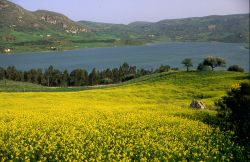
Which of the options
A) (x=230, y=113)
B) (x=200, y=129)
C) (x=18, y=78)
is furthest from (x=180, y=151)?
(x=18, y=78)

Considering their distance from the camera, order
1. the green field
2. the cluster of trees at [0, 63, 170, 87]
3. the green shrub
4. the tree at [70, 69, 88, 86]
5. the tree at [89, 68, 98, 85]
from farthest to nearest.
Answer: the tree at [70, 69, 88, 86]
the cluster of trees at [0, 63, 170, 87]
the tree at [89, 68, 98, 85]
the green shrub
the green field

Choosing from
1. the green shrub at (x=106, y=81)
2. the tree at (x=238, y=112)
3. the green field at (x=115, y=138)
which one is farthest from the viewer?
the green shrub at (x=106, y=81)

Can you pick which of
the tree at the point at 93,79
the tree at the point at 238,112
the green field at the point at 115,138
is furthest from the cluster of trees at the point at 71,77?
the tree at the point at 238,112

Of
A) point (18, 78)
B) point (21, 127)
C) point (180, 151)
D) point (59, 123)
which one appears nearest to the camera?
point (180, 151)

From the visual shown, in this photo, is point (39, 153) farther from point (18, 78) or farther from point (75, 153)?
point (18, 78)

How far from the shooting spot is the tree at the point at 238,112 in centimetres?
2577

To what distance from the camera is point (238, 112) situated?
28.7 metres

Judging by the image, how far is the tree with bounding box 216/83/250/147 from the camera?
25772 millimetres

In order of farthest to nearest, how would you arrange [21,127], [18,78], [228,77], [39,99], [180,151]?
[18,78] < [228,77] < [39,99] < [21,127] < [180,151]

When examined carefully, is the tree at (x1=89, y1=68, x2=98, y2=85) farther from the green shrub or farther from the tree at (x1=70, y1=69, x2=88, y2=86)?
the green shrub

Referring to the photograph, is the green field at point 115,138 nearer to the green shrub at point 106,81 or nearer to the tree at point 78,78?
the green shrub at point 106,81

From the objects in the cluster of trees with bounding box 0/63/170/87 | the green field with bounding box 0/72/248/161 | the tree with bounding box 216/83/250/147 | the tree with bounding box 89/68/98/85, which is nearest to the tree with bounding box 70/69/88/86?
the cluster of trees with bounding box 0/63/170/87

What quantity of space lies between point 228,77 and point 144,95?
2085 centimetres

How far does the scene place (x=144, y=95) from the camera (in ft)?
187
